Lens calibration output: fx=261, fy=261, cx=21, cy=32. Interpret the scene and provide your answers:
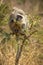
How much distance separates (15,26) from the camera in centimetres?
263

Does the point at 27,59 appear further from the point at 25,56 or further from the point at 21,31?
the point at 21,31

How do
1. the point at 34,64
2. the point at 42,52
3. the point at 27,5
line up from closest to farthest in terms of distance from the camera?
the point at 34,64
the point at 42,52
the point at 27,5

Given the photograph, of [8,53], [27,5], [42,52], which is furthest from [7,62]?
[27,5]

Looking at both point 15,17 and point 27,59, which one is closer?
point 15,17

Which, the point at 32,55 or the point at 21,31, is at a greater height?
the point at 21,31

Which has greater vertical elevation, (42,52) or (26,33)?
(26,33)

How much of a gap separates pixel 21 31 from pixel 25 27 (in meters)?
0.09

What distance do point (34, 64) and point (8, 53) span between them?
41 centimetres

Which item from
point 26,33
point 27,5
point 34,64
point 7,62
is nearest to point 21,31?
point 26,33

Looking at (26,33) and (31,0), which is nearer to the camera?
(26,33)

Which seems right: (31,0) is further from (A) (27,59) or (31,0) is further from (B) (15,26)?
(B) (15,26)

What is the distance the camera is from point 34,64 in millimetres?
3590

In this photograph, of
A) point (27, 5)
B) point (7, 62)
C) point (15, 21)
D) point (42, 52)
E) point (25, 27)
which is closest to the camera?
point (15, 21)

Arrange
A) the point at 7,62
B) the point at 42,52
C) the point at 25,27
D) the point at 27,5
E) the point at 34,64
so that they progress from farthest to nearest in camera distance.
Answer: the point at 27,5 < the point at 42,52 < the point at 34,64 < the point at 7,62 < the point at 25,27
